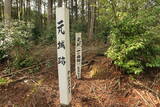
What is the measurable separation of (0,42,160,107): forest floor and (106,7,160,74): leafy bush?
1.21 ft

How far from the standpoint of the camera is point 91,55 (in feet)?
23.2

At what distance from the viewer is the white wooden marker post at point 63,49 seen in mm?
3443

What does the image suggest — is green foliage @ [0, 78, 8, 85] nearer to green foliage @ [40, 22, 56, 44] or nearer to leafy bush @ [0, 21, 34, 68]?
leafy bush @ [0, 21, 34, 68]

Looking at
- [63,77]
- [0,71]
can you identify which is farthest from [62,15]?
[0,71]

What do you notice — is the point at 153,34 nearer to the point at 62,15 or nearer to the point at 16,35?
the point at 62,15

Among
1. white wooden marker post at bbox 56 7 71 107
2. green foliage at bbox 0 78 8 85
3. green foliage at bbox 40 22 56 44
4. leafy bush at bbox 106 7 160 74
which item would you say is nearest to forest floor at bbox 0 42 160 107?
green foliage at bbox 0 78 8 85

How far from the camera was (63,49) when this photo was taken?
139 inches

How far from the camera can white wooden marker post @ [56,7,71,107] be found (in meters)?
3.44

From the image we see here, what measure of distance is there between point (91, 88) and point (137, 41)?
174cm

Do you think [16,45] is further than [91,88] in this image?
Yes

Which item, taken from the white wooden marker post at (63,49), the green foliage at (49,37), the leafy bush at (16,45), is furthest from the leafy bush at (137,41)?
the green foliage at (49,37)

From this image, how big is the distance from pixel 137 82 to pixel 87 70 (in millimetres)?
1710

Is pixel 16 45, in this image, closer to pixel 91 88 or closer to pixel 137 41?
pixel 91 88

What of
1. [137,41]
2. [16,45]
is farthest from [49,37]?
[137,41]
